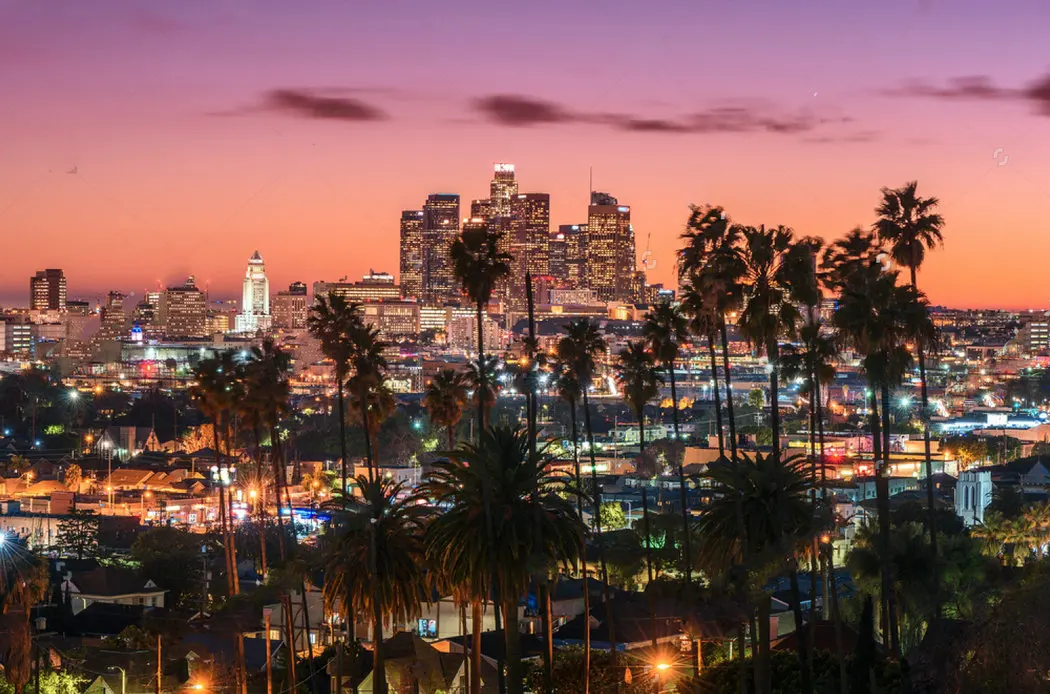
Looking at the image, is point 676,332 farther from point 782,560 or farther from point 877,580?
point 782,560

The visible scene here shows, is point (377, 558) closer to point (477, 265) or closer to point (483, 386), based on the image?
point (477, 265)

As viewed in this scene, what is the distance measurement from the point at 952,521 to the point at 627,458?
207 ft

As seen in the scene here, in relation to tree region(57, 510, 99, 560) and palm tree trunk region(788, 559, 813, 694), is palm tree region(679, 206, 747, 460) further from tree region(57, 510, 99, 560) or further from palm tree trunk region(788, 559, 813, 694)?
tree region(57, 510, 99, 560)

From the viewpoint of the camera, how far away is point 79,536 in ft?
219

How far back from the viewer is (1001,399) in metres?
199

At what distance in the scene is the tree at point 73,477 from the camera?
312 feet

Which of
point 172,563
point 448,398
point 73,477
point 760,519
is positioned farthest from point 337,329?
point 73,477

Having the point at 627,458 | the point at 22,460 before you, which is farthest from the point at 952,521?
the point at 22,460

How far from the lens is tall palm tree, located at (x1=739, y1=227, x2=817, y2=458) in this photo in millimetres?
34094

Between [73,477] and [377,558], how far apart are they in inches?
2789

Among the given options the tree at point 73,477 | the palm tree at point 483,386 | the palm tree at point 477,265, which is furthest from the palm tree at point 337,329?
the tree at point 73,477

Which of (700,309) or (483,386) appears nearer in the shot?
(700,309)

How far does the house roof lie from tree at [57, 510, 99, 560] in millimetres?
11623

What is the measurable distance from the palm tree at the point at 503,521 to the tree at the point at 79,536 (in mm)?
38928
